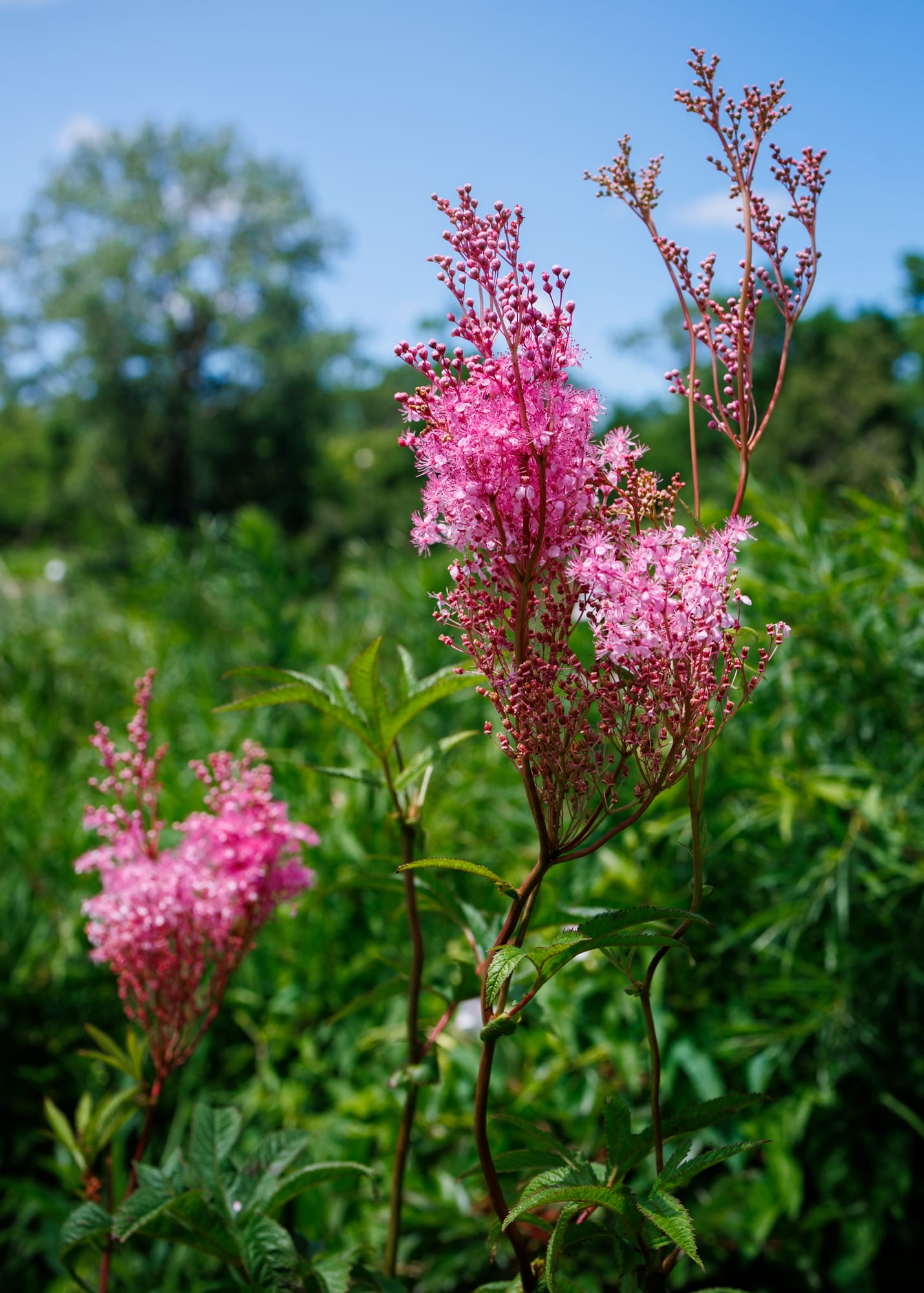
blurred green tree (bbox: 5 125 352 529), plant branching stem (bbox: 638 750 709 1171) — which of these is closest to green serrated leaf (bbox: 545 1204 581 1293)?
plant branching stem (bbox: 638 750 709 1171)

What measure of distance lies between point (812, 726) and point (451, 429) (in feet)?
6.91

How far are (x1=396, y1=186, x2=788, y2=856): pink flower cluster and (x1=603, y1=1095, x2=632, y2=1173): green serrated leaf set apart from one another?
Result: 1.03ft

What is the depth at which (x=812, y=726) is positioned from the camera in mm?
2592

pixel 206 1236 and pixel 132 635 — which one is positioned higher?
pixel 132 635

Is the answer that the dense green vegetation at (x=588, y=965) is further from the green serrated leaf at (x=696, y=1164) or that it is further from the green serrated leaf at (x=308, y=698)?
the green serrated leaf at (x=696, y=1164)

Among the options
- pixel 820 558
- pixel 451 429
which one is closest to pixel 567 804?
pixel 451 429

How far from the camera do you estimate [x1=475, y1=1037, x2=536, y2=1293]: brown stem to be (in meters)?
0.81

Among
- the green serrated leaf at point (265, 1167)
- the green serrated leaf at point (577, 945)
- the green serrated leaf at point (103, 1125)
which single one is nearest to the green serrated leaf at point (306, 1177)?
→ the green serrated leaf at point (265, 1167)

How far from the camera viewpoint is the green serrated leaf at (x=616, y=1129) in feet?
2.90

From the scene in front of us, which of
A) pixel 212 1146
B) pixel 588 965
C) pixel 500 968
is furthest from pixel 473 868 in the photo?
pixel 588 965

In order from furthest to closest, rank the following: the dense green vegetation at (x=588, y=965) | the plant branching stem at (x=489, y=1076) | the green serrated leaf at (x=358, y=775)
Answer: the dense green vegetation at (x=588, y=965) < the green serrated leaf at (x=358, y=775) < the plant branching stem at (x=489, y=1076)

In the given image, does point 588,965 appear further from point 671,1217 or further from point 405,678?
point 671,1217

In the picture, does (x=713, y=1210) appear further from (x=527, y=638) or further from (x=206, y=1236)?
(x=527, y=638)

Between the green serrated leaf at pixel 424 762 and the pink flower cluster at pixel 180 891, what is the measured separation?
0.25 meters
